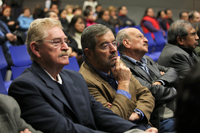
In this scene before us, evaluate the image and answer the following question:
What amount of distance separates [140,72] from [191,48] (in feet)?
3.69

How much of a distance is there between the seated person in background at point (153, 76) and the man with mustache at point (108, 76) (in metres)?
0.21

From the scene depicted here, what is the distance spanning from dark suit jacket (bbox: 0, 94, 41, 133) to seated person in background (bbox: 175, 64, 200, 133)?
0.84 m

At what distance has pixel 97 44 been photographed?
6.31 ft

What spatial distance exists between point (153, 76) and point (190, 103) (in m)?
1.89

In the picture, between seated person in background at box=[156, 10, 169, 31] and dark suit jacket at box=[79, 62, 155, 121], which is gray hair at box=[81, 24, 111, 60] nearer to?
dark suit jacket at box=[79, 62, 155, 121]

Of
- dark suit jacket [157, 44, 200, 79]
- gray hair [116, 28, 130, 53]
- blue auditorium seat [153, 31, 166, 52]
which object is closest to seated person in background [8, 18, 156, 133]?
gray hair [116, 28, 130, 53]

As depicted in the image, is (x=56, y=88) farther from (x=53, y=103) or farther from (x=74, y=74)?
(x=74, y=74)

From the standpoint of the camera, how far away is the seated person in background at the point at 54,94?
51.8 inches

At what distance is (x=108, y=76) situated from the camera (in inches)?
77.4

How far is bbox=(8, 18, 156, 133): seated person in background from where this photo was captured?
132 centimetres

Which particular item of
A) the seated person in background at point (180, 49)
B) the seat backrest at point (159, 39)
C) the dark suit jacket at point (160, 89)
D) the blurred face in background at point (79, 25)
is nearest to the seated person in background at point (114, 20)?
the seat backrest at point (159, 39)

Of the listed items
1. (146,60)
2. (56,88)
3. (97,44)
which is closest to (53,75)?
(56,88)

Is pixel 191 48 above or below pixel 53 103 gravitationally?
below

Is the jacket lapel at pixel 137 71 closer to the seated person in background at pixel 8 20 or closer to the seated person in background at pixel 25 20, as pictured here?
the seated person in background at pixel 8 20
